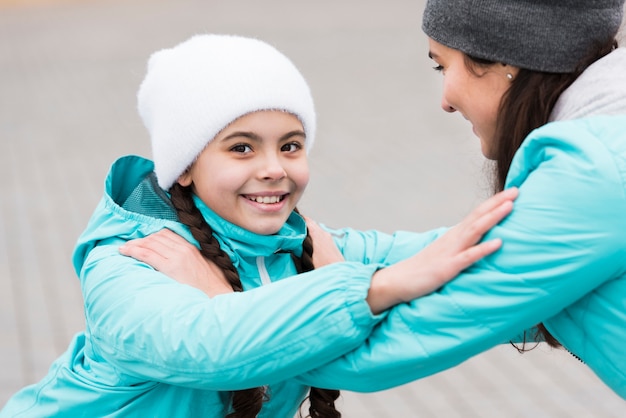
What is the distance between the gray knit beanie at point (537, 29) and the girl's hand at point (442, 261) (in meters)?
0.38

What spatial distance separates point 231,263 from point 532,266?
2.79 feet

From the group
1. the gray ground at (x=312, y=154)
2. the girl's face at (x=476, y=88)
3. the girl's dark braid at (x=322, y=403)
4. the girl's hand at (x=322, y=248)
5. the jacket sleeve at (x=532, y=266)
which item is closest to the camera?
the jacket sleeve at (x=532, y=266)

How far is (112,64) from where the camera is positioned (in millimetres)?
12031

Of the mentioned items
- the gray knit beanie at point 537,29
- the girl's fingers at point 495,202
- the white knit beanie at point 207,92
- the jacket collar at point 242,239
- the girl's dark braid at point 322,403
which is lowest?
the girl's dark braid at point 322,403

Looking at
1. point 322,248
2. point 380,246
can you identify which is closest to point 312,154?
point 380,246

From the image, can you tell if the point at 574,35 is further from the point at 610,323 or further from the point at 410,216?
the point at 410,216

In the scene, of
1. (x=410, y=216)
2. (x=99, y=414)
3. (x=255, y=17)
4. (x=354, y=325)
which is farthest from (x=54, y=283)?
(x=255, y=17)

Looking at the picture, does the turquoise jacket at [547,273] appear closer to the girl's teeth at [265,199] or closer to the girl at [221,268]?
the girl at [221,268]

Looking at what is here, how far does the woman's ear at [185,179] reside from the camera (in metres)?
2.77

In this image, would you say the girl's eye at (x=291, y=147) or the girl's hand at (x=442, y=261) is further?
the girl's eye at (x=291, y=147)

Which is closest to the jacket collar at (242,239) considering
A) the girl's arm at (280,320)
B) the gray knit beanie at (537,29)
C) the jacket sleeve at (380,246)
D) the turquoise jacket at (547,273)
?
the jacket sleeve at (380,246)

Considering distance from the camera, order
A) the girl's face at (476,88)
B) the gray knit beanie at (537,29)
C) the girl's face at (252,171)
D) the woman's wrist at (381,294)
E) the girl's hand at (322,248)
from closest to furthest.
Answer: the woman's wrist at (381,294), the gray knit beanie at (537,29), the girl's face at (476,88), the girl's face at (252,171), the girl's hand at (322,248)

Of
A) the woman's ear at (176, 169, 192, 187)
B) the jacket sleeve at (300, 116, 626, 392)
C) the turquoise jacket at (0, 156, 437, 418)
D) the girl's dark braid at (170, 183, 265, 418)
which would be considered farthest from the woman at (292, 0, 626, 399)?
the woman's ear at (176, 169, 192, 187)

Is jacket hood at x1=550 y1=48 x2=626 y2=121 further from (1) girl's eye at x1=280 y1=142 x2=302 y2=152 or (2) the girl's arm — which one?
(1) girl's eye at x1=280 y1=142 x2=302 y2=152
